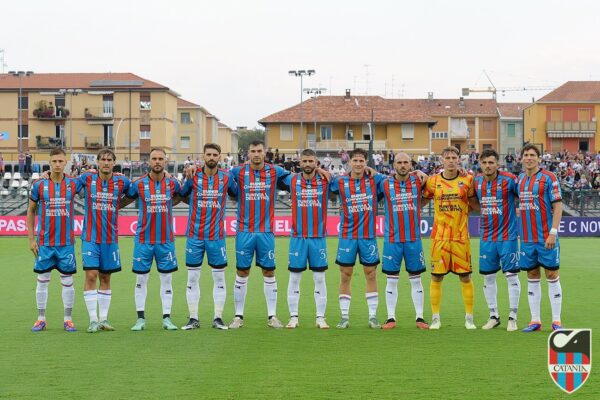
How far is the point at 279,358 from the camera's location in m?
9.03

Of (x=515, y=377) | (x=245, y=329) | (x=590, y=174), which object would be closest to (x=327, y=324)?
(x=245, y=329)

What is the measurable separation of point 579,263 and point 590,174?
71.6ft

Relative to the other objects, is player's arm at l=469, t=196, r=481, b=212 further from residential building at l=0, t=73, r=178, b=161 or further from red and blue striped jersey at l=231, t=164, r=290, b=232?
residential building at l=0, t=73, r=178, b=161

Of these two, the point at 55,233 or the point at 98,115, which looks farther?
the point at 98,115

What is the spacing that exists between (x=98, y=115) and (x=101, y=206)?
71698 mm

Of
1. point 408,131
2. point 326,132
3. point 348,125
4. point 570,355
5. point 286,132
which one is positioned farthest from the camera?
point 286,132

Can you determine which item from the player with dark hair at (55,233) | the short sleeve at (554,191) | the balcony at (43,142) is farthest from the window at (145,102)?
the short sleeve at (554,191)

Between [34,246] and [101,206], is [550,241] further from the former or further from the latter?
[34,246]

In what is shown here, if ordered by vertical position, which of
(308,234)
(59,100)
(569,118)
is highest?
(59,100)

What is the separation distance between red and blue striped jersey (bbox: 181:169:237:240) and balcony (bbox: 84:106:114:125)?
234 ft

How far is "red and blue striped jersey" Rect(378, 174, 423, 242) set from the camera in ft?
37.4

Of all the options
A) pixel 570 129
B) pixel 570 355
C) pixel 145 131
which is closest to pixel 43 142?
pixel 145 131

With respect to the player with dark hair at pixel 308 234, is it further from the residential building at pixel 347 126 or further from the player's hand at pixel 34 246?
the residential building at pixel 347 126

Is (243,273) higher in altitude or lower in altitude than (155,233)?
lower
